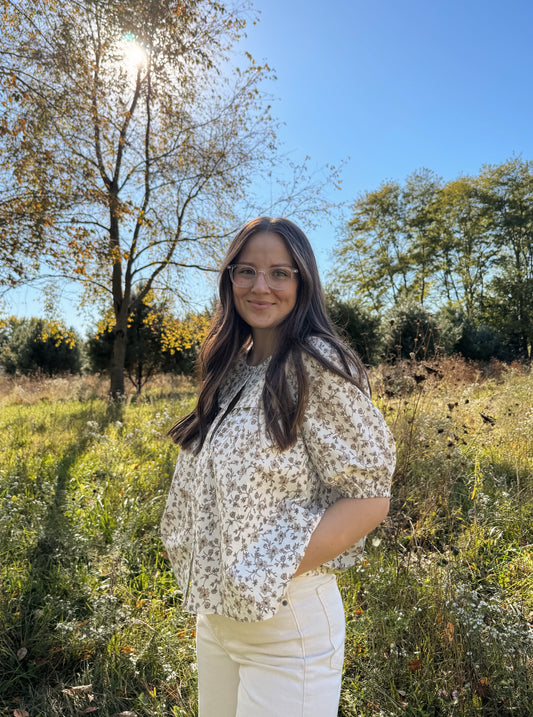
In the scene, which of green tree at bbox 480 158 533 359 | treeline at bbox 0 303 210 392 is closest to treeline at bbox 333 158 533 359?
green tree at bbox 480 158 533 359

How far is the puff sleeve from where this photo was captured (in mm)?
1228

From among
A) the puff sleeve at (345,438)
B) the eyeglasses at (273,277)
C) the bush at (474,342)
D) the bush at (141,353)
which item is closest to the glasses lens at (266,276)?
the eyeglasses at (273,277)

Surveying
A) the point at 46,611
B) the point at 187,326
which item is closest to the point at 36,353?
the point at 187,326

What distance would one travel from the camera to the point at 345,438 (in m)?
1.25

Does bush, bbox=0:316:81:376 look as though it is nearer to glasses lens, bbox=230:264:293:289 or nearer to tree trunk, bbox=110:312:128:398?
tree trunk, bbox=110:312:128:398

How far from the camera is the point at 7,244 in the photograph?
5.80 meters

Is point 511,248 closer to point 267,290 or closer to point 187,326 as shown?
point 187,326

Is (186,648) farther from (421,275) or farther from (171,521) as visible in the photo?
(421,275)

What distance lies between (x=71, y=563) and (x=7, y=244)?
436 cm

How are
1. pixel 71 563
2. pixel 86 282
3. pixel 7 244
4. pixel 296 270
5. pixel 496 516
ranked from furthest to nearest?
pixel 86 282 → pixel 7 244 → pixel 496 516 → pixel 71 563 → pixel 296 270

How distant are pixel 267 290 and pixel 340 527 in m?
0.75

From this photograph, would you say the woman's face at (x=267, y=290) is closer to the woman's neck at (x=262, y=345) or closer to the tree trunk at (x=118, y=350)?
the woman's neck at (x=262, y=345)

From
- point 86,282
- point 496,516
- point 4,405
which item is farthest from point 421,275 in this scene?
point 496,516

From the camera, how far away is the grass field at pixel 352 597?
2.24m
